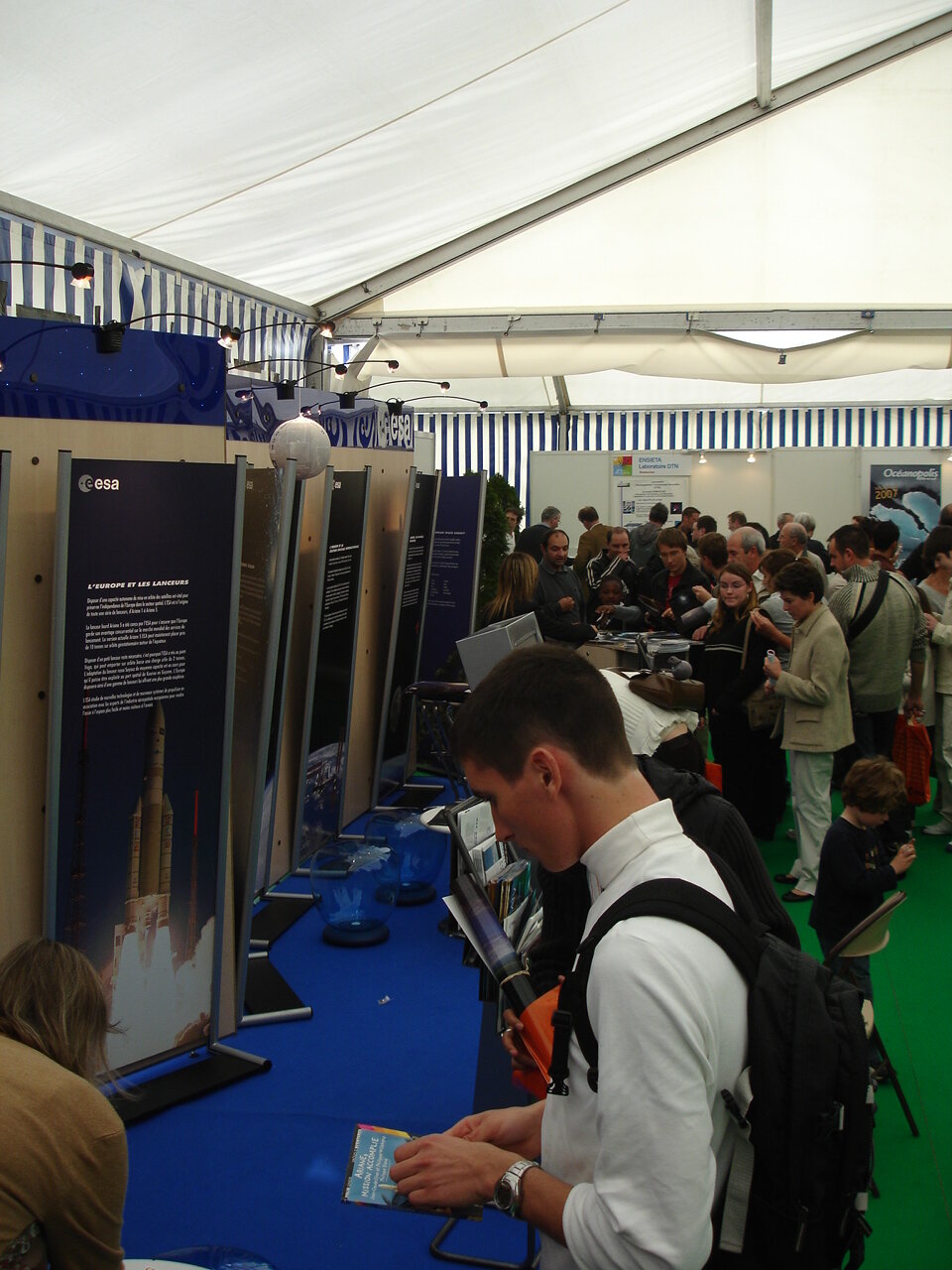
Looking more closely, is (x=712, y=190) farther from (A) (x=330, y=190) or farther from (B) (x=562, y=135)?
(A) (x=330, y=190)

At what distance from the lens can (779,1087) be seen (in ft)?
3.51

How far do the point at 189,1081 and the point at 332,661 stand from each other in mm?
2215

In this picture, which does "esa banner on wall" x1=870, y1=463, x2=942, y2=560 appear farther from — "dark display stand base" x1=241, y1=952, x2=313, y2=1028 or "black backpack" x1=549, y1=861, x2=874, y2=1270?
"black backpack" x1=549, y1=861, x2=874, y2=1270

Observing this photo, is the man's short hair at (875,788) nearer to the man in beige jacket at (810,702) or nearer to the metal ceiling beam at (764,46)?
the man in beige jacket at (810,702)

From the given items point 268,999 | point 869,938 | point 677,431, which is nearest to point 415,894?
point 268,999

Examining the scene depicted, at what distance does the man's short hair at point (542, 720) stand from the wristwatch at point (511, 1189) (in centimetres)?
44

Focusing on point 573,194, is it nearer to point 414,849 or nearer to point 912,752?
point 912,752

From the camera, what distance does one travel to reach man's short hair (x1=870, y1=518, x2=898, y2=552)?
5.84 metres

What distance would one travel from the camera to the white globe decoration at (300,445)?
429cm

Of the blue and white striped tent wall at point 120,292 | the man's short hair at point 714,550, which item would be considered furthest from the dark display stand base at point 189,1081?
the man's short hair at point 714,550

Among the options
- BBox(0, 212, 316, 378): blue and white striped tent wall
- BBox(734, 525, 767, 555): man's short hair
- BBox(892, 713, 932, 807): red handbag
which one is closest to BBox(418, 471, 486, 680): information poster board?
BBox(0, 212, 316, 378): blue and white striped tent wall

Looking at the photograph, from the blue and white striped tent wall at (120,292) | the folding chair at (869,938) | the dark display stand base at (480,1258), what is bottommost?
the dark display stand base at (480,1258)

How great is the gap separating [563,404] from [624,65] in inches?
289

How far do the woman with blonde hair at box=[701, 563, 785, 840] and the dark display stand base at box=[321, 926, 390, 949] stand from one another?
208 centimetres
